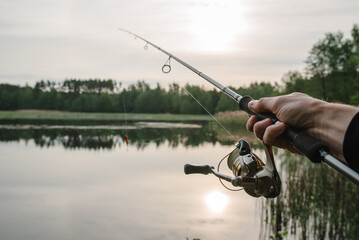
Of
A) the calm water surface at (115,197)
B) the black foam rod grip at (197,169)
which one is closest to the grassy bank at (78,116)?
the calm water surface at (115,197)

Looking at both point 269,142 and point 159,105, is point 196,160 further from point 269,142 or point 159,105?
point 269,142

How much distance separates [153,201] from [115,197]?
95cm

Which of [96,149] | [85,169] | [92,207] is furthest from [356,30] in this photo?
[92,207]

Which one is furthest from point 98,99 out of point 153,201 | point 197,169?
point 197,169

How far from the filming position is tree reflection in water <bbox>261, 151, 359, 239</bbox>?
16.0 ft

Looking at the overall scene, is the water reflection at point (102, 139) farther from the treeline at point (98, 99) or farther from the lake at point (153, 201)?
the lake at point (153, 201)

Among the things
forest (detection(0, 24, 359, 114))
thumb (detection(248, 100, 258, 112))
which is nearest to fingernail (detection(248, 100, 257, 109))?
thumb (detection(248, 100, 258, 112))

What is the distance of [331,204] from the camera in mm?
5230

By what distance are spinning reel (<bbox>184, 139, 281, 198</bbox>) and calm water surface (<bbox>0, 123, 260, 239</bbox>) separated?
201 inches

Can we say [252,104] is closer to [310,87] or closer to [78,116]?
[310,87]

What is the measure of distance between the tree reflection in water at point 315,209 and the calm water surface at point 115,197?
3.01 ft

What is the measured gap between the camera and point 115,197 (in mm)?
8875

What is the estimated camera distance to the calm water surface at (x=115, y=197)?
22.2 feet

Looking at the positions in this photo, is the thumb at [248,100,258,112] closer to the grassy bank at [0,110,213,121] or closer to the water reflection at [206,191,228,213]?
the water reflection at [206,191,228,213]
